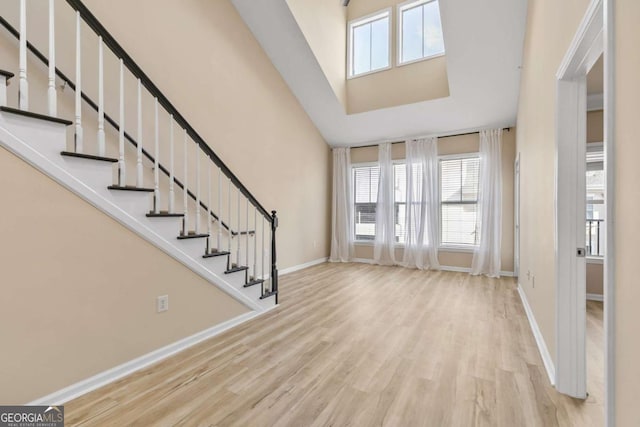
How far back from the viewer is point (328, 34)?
16.6 feet

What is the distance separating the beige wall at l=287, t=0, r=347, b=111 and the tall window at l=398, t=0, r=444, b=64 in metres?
1.06

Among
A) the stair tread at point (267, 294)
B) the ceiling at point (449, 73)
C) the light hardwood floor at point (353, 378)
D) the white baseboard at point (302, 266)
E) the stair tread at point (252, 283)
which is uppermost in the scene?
the ceiling at point (449, 73)

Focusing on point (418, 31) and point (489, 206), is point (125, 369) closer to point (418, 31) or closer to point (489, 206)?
point (489, 206)

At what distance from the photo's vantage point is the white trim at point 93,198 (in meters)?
1.53

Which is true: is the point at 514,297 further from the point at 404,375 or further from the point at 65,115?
the point at 65,115

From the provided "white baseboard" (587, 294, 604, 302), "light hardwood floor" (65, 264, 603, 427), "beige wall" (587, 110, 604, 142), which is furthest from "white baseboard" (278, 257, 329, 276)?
"beige wall" (587, 110, 604, 142)

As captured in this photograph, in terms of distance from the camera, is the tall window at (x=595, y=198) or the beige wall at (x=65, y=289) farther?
the tall window at (x=595, y=198)

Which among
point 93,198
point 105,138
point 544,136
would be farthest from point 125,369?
point 544,136

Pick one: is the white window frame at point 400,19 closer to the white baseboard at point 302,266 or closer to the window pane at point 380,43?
the window pane at point 380,43

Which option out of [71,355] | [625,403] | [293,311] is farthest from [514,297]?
[71,355]

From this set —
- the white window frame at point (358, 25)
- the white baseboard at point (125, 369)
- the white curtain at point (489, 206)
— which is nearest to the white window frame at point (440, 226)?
the white curtain at point (489, 206)

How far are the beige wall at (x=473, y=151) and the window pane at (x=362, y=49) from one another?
159 cm

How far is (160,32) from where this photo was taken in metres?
3.24

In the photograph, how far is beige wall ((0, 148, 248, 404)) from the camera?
1526 mm
